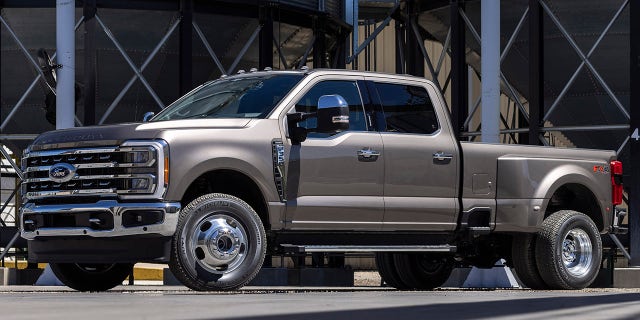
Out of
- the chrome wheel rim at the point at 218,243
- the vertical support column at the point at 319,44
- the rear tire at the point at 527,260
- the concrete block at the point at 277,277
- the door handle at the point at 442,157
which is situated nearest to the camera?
the chrome wheel rim at the point at 218,243

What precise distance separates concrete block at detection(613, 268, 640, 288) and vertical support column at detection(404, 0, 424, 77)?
10233 mm

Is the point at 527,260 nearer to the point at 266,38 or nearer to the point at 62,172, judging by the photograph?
the point at 62,172

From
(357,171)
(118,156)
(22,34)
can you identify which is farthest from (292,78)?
(22,34)

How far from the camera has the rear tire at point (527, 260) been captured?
1439cm

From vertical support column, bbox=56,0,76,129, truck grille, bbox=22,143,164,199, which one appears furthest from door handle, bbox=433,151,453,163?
vertical support column, bbox=56,0,76,129

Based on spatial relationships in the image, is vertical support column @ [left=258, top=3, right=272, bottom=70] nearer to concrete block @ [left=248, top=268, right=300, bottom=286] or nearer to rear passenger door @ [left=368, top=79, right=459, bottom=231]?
concrete block @ [left=248, top=268, right=300, bottom=286]

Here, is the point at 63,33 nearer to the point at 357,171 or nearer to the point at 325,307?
the point at 357,171

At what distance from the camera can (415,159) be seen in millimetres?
13281

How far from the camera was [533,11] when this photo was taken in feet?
81.3

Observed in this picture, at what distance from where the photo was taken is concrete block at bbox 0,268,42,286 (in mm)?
23734

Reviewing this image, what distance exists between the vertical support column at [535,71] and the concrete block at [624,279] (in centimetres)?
547

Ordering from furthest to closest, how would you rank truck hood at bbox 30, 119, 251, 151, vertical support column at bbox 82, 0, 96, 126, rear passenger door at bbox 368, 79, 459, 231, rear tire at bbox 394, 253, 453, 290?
vertical support column at bbox 82, 0, 96, 126, rear tire at bbox 394, 253, 453, 290, rear passenger door at bbox 368, 79, 459, 231, truck hood at bbox 30, 119, 251, 151

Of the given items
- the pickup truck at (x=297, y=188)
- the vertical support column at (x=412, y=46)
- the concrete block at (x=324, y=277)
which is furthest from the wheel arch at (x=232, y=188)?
the vertical support column at (x=412, y=46)

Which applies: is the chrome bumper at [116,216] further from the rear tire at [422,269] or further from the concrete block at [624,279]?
the concrete block at [624,279]
